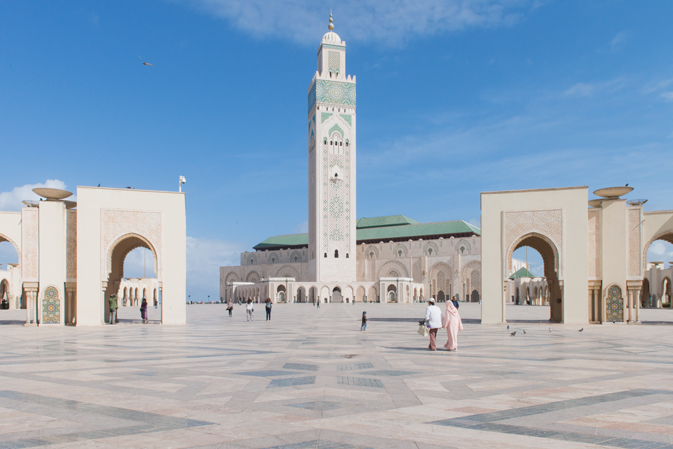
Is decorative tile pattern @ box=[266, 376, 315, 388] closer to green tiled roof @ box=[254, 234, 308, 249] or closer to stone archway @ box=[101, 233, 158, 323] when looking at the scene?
stone archway @ box=[101, 233, 158, 323]

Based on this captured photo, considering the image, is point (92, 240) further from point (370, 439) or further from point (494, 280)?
point (370, 439)

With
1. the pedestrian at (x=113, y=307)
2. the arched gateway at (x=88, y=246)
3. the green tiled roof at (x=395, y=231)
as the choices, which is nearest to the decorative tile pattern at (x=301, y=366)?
the arched gateway at (x=88, y=246)

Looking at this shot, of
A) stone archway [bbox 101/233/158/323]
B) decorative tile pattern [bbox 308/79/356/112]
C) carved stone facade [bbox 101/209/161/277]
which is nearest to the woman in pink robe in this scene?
carved stone facade [bbox 101/209/161/277]

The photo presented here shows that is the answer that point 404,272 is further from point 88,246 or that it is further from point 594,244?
point 88,246

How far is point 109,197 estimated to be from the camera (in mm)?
15977

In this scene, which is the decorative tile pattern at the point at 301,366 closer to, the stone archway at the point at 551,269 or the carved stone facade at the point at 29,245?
the stone archway at the point at 551,269

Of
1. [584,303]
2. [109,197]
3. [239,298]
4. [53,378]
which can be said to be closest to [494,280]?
[584,303]

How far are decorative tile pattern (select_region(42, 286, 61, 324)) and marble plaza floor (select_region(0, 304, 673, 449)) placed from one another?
25.3ft

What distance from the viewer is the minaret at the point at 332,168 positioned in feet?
172

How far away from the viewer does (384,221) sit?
6425 centimetres

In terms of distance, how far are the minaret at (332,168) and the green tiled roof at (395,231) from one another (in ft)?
27.8

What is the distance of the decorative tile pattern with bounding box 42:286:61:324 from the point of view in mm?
15602

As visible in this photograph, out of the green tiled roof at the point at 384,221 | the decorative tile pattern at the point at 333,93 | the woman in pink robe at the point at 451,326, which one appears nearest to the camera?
the woman in pink robe at the point at 451,326

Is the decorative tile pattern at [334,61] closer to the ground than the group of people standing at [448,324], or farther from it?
farther from it
